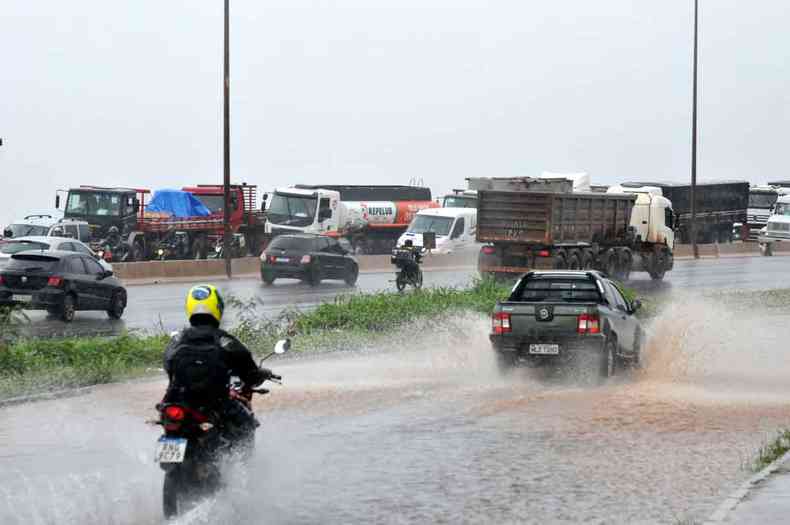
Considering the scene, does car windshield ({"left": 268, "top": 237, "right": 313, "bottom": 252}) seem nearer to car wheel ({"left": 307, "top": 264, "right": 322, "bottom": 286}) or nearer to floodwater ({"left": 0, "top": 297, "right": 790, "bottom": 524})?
car wheel ({"left": 307, "top": 264, "right": 322, "bottom": 286})

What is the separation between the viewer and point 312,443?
1405 centimetres

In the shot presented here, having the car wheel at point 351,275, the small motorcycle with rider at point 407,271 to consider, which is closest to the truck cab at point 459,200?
the car wheel at point 351,275

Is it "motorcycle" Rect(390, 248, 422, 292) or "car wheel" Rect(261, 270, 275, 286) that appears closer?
"motorcycle" Rect(390, 248, 422, 292)

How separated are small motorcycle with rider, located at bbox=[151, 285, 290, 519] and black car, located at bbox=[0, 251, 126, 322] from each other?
20012 mm

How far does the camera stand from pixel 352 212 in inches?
2452

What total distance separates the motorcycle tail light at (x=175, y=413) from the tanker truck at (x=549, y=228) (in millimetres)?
33014

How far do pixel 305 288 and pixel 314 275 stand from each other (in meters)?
1.08

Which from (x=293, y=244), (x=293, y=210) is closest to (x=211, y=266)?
(x=293, y=244)

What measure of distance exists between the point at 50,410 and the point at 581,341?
264 inches

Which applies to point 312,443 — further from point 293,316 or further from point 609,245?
point 609,245

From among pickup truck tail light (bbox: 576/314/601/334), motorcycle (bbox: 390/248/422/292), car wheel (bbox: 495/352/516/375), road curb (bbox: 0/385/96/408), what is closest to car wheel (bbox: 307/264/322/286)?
motorcycle (bbox: 390/248/422/292)

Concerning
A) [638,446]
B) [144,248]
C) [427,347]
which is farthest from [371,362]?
[144,248]

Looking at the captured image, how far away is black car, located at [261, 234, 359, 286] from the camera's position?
43.9m

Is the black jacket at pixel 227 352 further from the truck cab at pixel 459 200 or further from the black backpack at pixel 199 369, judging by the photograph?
the truck cab at pixel 459 200
